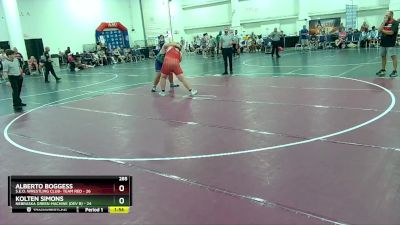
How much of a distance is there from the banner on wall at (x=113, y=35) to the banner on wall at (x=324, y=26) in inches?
644

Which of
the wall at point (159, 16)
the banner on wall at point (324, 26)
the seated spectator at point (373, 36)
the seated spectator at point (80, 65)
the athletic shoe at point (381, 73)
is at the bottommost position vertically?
the athletic shoe at point (381, 73)

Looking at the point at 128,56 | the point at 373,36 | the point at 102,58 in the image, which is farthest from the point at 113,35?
the point at 373,36

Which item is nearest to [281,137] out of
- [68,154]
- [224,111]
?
[224,111]

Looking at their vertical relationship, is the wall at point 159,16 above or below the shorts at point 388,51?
above

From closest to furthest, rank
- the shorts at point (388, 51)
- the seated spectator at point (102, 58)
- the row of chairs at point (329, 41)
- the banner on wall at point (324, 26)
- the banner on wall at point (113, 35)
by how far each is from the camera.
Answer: the shorts at point (388, 51), the row of chairs at point (329, 41), the banner on wall at point (324, 26), the seated spectator at point (102, 58), the banner on wall at point (113, 35)

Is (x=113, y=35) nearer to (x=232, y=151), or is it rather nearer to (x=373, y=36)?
(x=373, y=36)

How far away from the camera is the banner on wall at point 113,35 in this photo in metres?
31.8

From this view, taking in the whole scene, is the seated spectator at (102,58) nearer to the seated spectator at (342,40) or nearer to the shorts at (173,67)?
the seated spectator at (342,40)

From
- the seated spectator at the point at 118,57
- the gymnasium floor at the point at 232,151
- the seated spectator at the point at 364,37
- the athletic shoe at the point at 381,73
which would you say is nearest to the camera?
the gymnasium floor at the point at 232,151

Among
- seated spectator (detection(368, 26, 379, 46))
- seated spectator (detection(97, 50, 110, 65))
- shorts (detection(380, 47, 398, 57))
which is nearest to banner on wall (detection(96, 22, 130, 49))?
seated spectator (detection(97, 50, 110, 65))

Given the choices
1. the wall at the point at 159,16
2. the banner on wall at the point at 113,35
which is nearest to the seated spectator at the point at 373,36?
the wall at the point at 159,16
